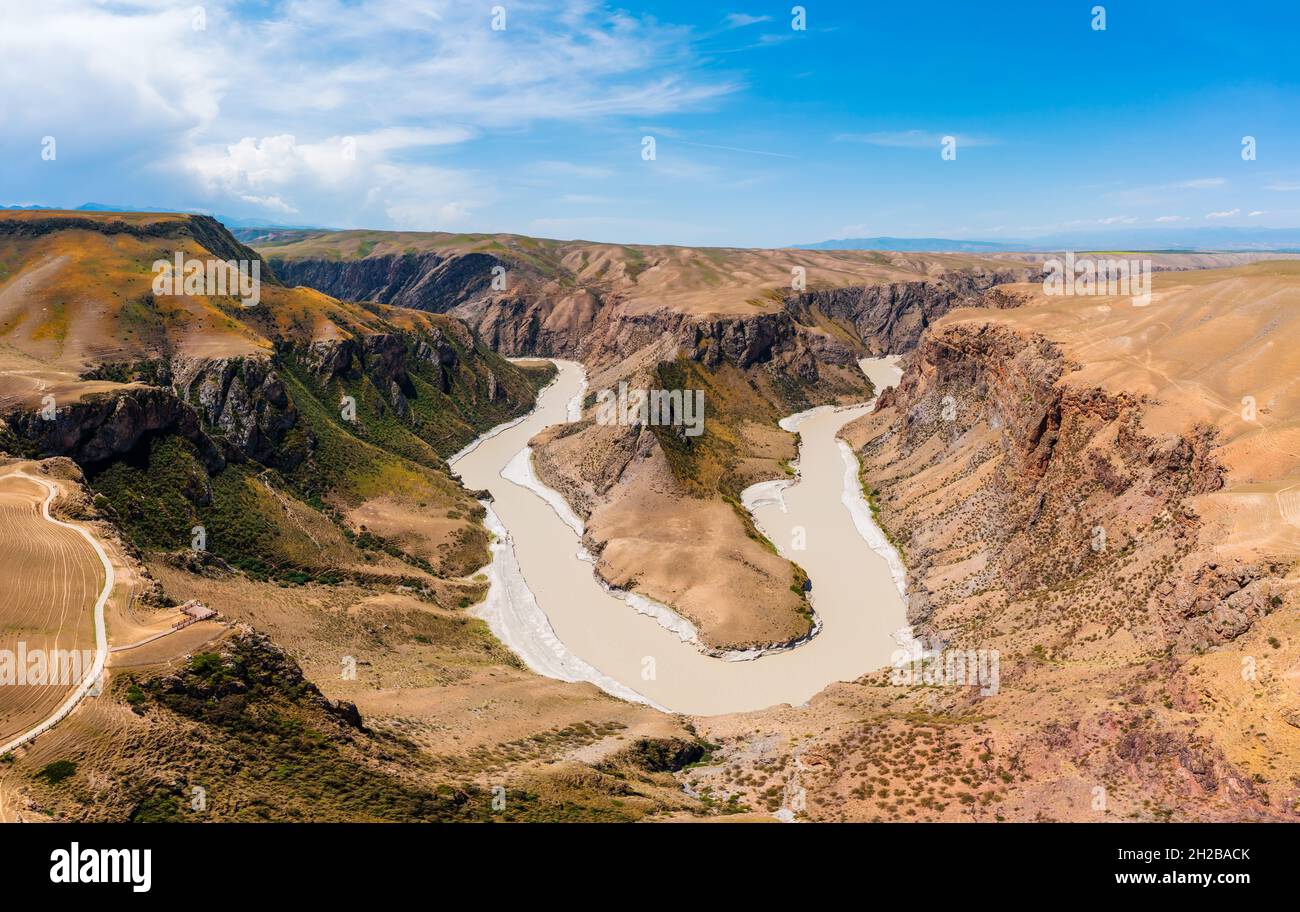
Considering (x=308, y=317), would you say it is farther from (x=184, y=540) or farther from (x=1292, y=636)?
(x=1292, y=636)

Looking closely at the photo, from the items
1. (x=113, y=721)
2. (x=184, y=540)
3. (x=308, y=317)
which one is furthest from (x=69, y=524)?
(x=308, y=317)

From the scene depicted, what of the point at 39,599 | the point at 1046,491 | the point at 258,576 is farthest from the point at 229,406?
the point at 1046,491

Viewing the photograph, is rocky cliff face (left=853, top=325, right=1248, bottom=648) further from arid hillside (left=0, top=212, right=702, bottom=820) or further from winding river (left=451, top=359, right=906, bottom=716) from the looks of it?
arid hillside (left=0, top=212, right=702, bottom=820)

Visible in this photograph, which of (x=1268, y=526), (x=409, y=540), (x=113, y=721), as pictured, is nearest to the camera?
(x=113, y=721)

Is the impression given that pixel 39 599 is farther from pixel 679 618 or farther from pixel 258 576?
pixel 679 618

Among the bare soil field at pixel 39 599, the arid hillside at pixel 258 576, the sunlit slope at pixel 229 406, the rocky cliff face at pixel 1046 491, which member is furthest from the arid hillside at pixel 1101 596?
the sunlit slope at pixel 229 406

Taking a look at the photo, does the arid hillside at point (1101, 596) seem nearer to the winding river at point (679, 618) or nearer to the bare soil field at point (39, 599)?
the winding river at point (679, 618)
